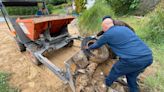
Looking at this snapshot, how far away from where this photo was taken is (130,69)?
3.23 metres

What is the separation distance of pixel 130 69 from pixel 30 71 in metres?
2.85

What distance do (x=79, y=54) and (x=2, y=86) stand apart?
1.89m

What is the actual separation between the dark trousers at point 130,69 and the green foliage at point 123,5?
668cm

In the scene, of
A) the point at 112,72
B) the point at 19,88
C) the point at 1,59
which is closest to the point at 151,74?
the point at 112,72

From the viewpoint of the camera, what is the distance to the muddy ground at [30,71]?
4.47 metres

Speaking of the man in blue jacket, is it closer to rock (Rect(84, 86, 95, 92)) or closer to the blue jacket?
the blue jacket

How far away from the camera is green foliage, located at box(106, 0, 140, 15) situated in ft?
31.6

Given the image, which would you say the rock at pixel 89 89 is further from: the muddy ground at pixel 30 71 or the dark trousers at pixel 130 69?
the muddy ground at pixel 30 71

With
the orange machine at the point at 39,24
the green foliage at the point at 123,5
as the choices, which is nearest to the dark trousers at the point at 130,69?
the orange machine at the point at 39,24

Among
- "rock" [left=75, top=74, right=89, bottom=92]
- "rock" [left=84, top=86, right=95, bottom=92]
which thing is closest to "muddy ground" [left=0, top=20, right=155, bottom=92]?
"rock" [left=75, top=74, right=89, bottom=92]

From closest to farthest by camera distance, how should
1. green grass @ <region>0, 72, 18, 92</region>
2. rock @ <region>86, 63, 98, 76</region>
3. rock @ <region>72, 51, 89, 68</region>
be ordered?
rock @ <region>86, 63, 98, 76</region>, rock @ <region>72, 51, 89, 68</region>, green grass @ <region>0, 72, 18, 92</region>

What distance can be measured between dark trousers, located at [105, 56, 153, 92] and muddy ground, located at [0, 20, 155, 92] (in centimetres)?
95

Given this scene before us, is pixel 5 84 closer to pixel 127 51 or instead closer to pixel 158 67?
pixel 127 51

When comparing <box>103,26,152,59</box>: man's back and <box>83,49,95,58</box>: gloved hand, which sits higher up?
<box>103,26,152,59</box>: man's back
